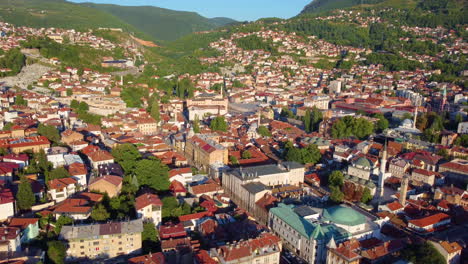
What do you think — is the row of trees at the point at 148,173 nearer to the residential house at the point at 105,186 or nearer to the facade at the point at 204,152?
the residential house at the point at 105,186

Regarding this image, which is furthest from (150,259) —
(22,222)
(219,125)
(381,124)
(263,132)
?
(381,124)

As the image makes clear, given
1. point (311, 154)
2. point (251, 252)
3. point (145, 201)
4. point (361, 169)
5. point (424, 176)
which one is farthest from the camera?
point (311, 154)

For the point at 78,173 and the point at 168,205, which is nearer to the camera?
the point at 168,205

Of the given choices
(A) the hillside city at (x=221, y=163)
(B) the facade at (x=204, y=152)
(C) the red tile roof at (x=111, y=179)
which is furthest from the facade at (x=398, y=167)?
Answer: (C) the red tile roof at (x=111, y=179)

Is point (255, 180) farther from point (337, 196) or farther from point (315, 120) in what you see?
point (315, 120)

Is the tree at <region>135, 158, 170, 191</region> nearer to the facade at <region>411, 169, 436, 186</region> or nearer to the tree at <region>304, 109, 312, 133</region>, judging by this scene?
the facade at <region>411, 169, 436, 186</region>

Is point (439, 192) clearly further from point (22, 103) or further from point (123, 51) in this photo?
point (123, 51)

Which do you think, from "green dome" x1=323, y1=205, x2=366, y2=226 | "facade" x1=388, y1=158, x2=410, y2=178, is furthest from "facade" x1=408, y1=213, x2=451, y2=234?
"facade" x1=388, y1=158, x2=410, y2=178

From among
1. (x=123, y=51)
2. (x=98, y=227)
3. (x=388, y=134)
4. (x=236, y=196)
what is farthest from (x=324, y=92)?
(x=98, y=227)
